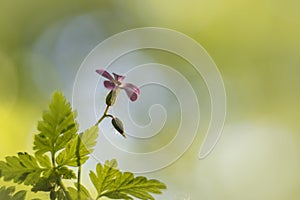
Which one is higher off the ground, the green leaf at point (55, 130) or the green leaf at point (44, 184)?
the green leaf at point (55, 130)

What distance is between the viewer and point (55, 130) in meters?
0.42

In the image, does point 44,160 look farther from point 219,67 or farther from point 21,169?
point 219,67

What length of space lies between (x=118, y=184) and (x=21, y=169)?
0.11 metres

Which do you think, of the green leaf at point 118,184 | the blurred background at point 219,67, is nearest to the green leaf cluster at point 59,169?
the green leaf at point 118,184

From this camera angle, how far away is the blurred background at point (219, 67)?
0.68 m

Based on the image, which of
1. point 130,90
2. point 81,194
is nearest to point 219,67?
point 130,90

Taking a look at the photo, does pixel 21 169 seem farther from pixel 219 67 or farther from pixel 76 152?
pixel 219 67

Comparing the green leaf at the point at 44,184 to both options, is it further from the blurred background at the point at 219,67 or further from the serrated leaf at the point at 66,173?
the blurred background at the point at 219,67

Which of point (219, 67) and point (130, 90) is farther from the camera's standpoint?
point (219, 67)

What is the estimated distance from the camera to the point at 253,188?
68 centimetres

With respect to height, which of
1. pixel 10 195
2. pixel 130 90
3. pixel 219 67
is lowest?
pixel 10 195

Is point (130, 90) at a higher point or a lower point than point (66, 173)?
higher

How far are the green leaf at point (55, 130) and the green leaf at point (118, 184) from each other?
51 mm

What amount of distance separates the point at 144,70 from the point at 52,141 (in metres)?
0.30
